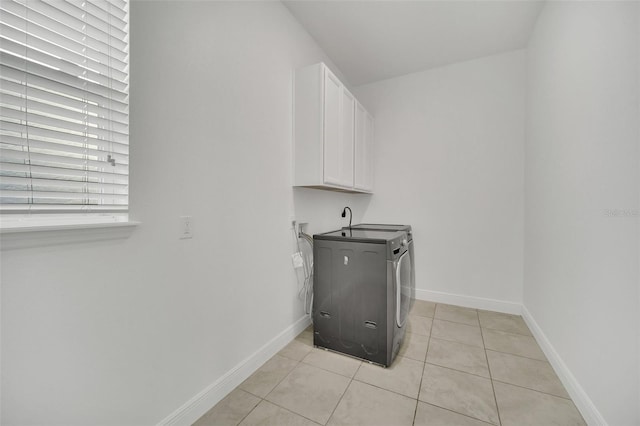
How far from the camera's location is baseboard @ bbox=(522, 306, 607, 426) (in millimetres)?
1293

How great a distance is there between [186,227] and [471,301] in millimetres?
2956

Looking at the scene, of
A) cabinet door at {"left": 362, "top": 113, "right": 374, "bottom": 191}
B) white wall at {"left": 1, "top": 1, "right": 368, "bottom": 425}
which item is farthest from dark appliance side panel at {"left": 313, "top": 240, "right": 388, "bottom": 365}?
cabinet door at {"left": 362, "top": 113, "right": 374, "bottom": 191}

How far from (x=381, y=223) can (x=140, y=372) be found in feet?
9.07

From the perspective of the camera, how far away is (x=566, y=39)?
1.67 metres

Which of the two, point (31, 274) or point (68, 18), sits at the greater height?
point (68, 18)

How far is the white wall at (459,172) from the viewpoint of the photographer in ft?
8.81

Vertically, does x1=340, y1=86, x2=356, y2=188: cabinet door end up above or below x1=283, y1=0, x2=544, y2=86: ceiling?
below

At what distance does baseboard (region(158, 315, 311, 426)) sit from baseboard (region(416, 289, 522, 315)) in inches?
70.6

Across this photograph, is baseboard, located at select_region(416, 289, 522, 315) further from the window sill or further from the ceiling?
the window sill

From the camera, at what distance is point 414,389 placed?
1.60 metres

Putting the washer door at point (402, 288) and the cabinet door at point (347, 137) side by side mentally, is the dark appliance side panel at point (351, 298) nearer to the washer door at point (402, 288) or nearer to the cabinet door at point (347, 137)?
the washer door at point (402, 288)

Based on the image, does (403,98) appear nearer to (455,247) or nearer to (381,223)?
(381,223)

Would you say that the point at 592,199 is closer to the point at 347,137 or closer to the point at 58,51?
the point at 347,137

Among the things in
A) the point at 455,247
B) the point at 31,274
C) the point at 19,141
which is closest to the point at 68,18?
the point at 19,141
